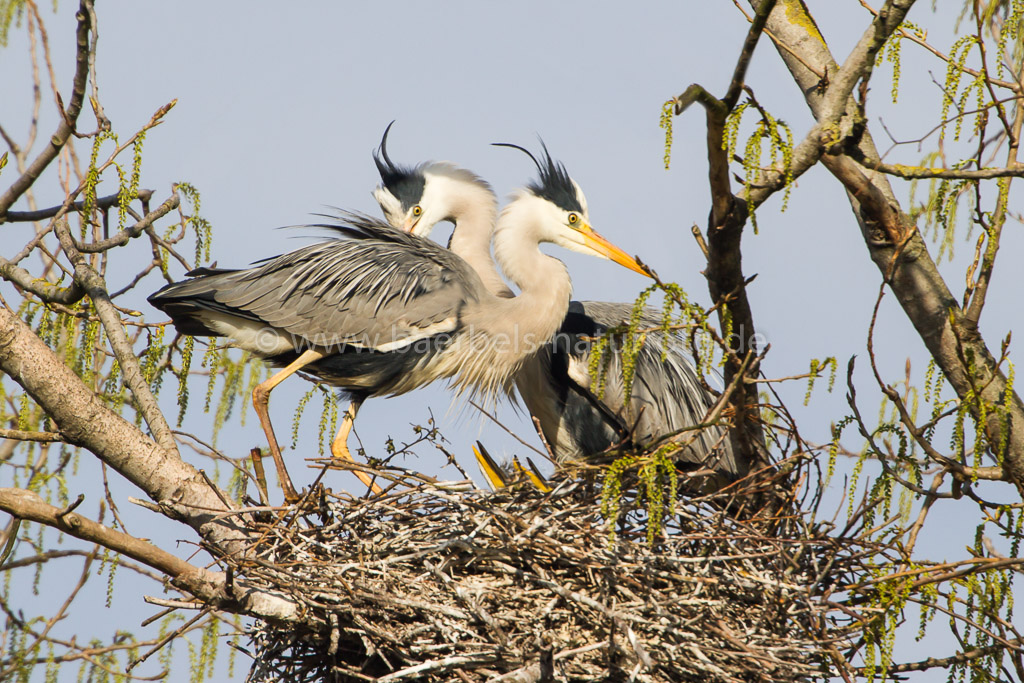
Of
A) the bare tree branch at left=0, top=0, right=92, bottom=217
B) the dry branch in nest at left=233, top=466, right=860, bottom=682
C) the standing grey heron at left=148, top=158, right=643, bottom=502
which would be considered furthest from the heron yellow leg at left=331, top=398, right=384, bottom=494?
the bare tree branch at left=0, top=0, right=92, bottom=217

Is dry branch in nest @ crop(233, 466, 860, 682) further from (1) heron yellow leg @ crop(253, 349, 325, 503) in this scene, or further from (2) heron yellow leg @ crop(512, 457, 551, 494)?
(1) heron yellow leg @ crop(253, 349, 325, 503)

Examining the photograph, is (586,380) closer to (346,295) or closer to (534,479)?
(534,479)

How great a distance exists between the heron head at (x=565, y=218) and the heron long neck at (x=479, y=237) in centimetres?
30

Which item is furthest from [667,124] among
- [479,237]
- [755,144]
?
[479,237]

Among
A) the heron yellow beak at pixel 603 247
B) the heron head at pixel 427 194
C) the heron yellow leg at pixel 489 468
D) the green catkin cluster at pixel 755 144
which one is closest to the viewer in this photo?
the green catkin cluster at pixel 755 144

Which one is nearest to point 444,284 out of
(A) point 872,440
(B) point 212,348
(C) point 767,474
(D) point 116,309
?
(B) point 212,348

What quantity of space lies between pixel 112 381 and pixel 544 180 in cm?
237

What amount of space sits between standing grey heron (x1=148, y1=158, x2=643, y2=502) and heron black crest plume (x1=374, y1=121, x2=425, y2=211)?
973mm

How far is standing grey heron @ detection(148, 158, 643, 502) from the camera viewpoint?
14.5ft

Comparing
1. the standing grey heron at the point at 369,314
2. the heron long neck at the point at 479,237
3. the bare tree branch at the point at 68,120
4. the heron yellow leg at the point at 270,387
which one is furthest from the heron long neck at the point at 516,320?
the bare tree branch at the point at 68,120

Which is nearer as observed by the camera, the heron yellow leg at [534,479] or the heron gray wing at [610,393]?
the heron yellow leg at [534,479]

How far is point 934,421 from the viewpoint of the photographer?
3270 millimetres

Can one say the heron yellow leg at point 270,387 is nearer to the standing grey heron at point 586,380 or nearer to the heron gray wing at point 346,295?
the heron gray wing at point 346,295

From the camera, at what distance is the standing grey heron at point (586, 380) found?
481cm
